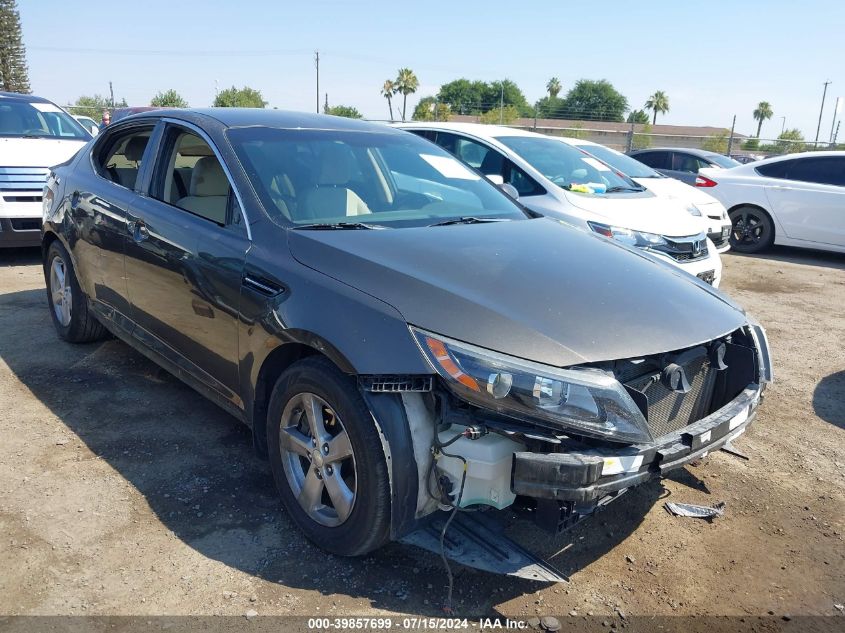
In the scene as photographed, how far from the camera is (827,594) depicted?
2.71m

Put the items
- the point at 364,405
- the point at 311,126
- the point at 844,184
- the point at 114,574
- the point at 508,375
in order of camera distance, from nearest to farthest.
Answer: the point at 508,375 → the point at 364,405 → the point at 114,574 → the point at 311,126 → the point at 844,184

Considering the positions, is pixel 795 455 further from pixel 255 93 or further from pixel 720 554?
pixel 255 93

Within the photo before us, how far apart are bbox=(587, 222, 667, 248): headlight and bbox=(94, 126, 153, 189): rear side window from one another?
3835mm

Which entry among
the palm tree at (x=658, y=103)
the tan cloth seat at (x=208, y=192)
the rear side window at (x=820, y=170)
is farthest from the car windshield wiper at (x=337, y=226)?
the palm tree at (x=658, y=103)

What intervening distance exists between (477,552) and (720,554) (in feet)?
3.87

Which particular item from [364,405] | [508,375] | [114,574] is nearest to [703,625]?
[508,375]

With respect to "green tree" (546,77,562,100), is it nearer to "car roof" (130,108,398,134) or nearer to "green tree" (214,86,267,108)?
"green tree" (214,86,267,108)

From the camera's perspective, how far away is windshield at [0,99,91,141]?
8133 mm

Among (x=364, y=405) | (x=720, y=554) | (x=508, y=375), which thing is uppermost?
(x=508, y=375)

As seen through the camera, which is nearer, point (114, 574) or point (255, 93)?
point (114, 574)

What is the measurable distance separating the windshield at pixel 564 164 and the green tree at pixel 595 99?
89665 mm

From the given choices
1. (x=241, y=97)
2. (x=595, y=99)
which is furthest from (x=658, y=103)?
(x=241, y=97)

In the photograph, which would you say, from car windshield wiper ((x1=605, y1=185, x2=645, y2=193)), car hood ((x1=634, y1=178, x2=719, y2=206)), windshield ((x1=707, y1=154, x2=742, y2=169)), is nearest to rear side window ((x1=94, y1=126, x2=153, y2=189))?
car windshield wiper ((x1=605, y1=185, x2=645, y2=193))

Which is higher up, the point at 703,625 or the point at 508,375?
the point at 508,375
